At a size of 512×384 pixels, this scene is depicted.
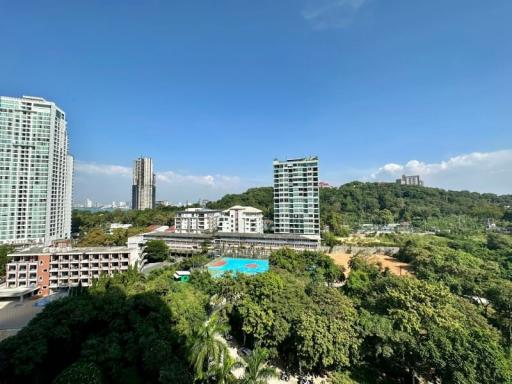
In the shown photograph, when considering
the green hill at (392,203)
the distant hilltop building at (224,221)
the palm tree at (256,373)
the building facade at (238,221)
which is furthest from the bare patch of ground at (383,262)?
the palm tree at (256,373)

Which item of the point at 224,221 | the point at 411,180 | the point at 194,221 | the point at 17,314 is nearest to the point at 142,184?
the point at 194,221

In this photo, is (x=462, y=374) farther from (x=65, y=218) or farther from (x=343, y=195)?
(x=343, y=195)

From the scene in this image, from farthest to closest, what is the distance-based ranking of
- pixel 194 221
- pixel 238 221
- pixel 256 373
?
pixel 194 221, pixel 238 221, pixel 256 373

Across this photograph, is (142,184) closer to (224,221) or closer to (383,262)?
(224,221)


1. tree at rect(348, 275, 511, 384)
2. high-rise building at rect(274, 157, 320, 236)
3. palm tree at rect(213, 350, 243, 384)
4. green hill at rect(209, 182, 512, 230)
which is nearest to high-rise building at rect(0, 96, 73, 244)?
high-rise building at rect(274, 157, 320, 236)

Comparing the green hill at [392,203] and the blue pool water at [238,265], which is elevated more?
the green hill at [392,203]

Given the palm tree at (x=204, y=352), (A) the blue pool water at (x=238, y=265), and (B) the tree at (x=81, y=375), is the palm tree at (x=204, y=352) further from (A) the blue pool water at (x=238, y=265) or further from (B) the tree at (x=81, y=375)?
(A) the blue pool water at (x=238, y=265)
